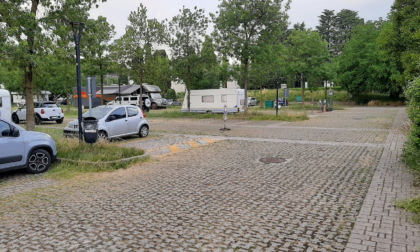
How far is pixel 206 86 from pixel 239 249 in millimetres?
35342

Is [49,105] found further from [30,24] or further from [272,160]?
[272,160]

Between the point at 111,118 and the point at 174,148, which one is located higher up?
the point at 111,118

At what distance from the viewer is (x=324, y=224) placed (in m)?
4.54

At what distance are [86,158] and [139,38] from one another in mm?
20862

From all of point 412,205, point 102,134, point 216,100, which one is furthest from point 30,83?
point 216,100

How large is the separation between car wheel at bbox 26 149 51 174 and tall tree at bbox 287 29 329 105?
3329 cm

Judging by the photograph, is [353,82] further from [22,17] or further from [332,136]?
[22,17]

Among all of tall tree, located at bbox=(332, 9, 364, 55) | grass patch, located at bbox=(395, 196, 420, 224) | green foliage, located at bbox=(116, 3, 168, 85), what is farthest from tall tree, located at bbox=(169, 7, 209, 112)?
tall tree, located at bbox=(332, 9, 364, 55)

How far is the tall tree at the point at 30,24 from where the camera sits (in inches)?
373

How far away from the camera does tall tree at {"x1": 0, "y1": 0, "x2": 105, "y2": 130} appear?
373 inches

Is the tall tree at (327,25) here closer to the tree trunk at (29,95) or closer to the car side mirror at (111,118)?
the car side mirror at (111,118)

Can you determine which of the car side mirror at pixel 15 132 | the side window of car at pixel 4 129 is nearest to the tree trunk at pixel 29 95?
the side window of car at pixel 4 129

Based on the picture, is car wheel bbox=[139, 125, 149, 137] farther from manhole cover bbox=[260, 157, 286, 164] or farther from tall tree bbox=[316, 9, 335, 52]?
tall tree bbox=[316, 9, 335, 52]

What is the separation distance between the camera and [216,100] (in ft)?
100
